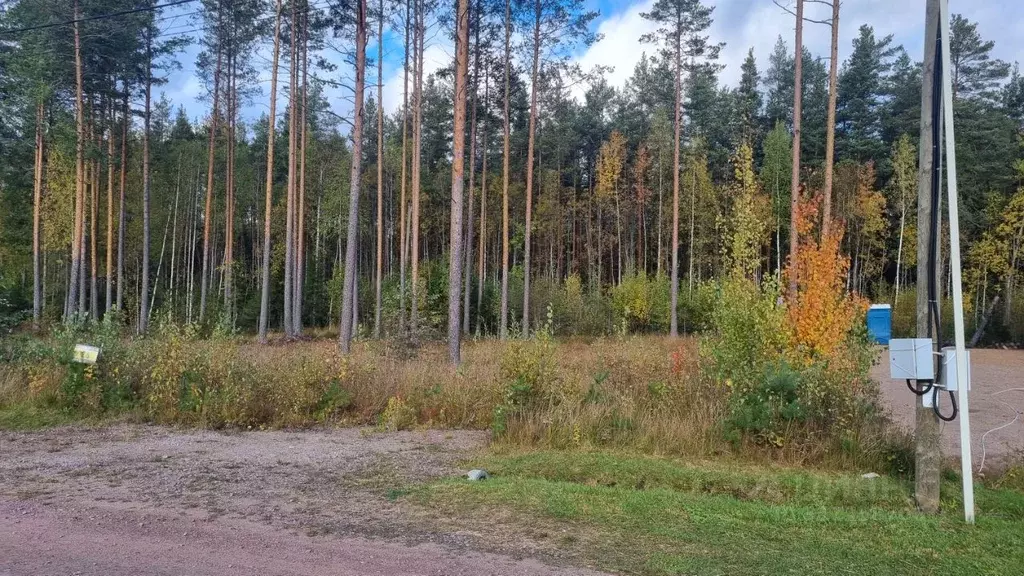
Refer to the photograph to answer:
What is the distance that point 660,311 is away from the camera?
39.2 metres

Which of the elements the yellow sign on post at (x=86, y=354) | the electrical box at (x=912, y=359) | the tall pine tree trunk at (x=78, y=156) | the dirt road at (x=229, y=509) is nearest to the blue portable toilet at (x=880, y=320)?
the dirt road at (x=229, y=509)

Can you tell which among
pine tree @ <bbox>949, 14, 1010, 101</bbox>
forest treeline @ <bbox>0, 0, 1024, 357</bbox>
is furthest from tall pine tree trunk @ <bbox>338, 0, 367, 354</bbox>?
pine tree @ <bbox>949, 14, 1010, 101</bbox>

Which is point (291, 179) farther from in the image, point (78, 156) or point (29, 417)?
point (29, 417)

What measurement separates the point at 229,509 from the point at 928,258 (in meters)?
6.99

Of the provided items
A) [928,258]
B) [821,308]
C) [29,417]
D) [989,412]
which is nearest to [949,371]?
[928,258]

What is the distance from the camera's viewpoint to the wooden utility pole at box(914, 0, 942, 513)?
6125 millimetres

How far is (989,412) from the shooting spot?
40.0 feet

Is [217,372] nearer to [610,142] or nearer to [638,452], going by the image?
[638,452]

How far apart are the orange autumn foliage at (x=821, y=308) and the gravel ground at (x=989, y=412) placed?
1.35m

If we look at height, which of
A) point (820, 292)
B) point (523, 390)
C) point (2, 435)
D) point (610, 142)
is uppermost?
point (610, 142)

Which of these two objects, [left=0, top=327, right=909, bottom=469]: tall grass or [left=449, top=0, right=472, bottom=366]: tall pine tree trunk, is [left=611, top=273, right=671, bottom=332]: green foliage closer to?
[left=449, top=0, right=472, bottom=366]: tall pine tree trunk

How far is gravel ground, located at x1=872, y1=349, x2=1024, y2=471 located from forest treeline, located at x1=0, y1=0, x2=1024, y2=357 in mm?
6636

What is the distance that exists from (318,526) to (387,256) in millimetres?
40204

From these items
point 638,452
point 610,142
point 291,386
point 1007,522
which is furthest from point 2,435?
point 610,142
